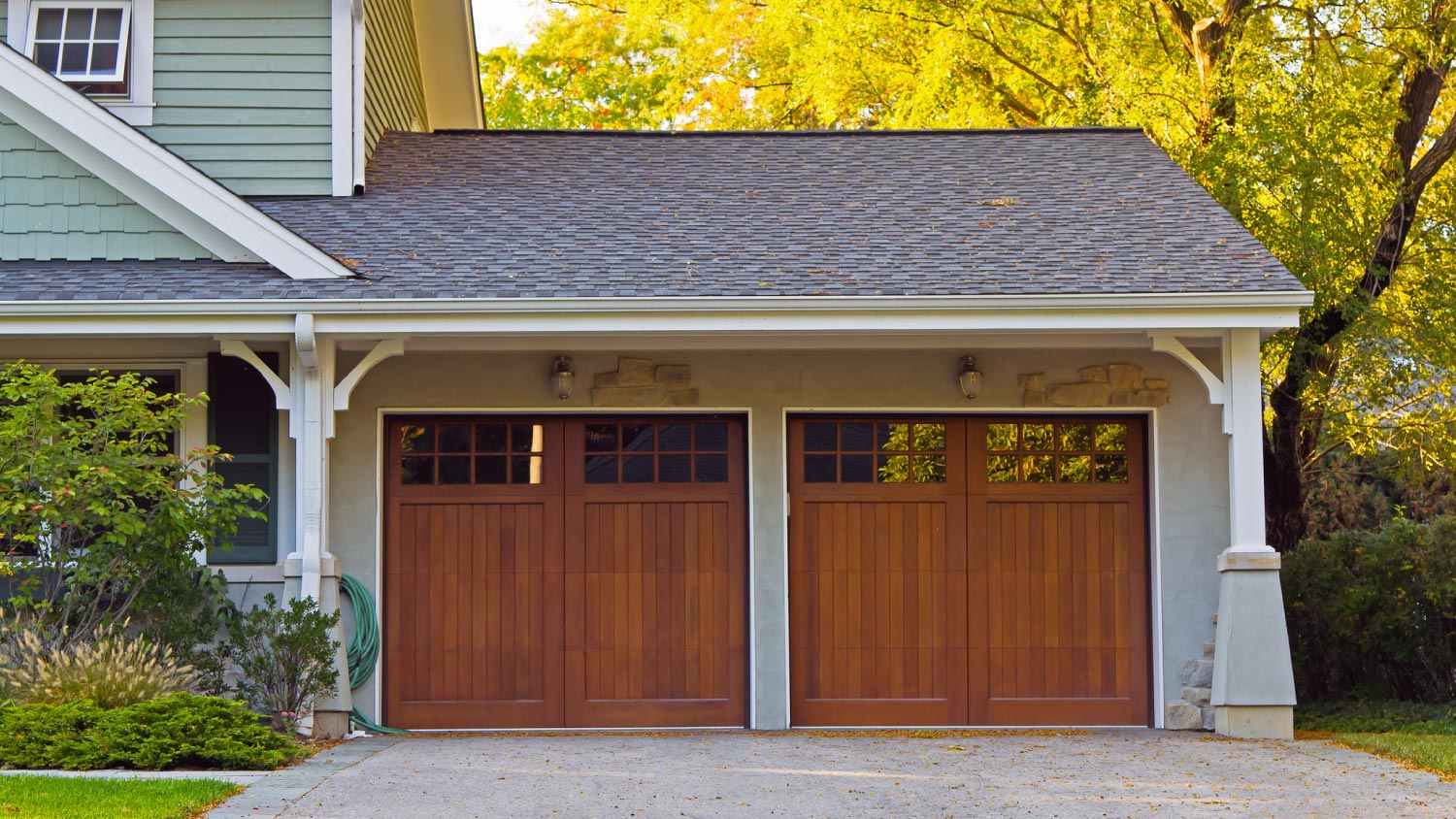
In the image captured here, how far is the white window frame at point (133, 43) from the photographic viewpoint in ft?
35.3

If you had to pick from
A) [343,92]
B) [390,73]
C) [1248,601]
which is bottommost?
[1248,601]

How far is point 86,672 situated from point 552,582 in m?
2.95

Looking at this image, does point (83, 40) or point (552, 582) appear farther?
point (83, 40)

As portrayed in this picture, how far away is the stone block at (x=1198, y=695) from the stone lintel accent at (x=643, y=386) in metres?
3.51

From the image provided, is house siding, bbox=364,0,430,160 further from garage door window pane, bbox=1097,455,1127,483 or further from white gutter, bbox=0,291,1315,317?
garage door window pane, bbox=1097,455,1127,483

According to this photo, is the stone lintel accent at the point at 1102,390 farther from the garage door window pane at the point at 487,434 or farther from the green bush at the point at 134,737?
the green bush at the point at 134,737

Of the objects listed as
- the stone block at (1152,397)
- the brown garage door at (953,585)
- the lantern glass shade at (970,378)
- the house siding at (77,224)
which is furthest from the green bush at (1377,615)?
the house siding at (77,224)

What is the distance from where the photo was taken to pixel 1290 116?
12789 mm

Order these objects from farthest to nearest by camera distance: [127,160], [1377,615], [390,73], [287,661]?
[390,73]
[1377,615]
[127,160]
[287,661]

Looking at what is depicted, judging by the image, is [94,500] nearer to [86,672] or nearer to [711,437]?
[86,672]

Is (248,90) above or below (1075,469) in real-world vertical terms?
above

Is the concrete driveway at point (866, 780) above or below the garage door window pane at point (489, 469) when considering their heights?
below

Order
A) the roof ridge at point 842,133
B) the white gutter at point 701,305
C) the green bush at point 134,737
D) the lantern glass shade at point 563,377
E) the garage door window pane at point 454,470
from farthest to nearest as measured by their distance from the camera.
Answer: the roof ridge at point 842,133, the garage door window pane at point 454,470, the lantern glass shade at point 563,377, the white gutter at point 701,305, the green bush at point 134,737

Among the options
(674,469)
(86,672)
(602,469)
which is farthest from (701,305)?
(86,672)
